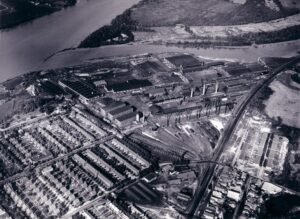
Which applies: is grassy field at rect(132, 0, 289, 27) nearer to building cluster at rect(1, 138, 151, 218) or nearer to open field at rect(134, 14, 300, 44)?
open field at rect(134, 14, 300, 44)

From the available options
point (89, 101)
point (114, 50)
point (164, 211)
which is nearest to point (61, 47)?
point (114, 50)

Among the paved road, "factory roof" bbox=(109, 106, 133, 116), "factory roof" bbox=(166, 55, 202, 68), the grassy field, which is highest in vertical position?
the grassy field

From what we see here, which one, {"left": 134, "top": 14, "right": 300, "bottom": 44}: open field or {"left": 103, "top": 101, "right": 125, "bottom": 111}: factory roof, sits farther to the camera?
{"left": 134, "top": 14, "right": 300, "bottom": 44}: open field

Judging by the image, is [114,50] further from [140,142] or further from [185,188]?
[185,188]

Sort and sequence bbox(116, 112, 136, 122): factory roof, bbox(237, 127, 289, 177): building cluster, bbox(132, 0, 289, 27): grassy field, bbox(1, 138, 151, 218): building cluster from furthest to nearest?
bbox(132, 0, 289, 27): grassy field
bbox(116, 112, 136, 122): factory roof
bbox(237, 127, 289, 177): building cluster
bbox(1, 138, 151, 218): building cluster

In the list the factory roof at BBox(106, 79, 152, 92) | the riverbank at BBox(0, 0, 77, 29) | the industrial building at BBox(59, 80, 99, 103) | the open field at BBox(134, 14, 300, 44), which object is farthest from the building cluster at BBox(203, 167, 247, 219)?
the riverbank at BBox(0, 0, 77, 29)

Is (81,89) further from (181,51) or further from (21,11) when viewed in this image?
(21,11)

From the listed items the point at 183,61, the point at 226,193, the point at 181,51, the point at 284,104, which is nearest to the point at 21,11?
the point at 181,51
